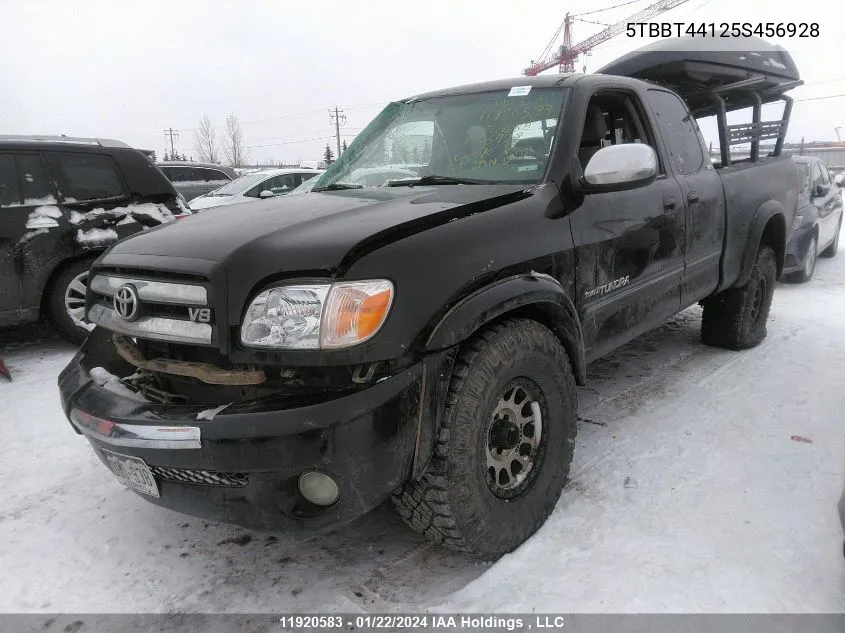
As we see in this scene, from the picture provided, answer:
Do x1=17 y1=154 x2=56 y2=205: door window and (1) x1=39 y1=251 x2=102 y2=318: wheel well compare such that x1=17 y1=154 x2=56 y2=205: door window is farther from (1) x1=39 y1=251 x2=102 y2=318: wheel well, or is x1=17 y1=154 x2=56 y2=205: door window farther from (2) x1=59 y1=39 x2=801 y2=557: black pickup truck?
(2) x1=59 y1=39 x2=801 y2=557: black pickup truck

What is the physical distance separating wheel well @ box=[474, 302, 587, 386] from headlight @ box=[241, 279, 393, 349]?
667 millimetres

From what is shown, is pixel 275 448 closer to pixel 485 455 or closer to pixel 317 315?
pixel 317 315

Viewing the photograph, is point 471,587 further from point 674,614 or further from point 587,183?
point 587,183

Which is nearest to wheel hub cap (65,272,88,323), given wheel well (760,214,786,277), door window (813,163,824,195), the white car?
wheel well (760,214,786,277)

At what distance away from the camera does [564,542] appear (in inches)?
93.9

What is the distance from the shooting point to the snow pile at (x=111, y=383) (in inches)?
83.5

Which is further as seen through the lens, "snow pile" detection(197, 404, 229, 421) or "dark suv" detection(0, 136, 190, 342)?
"dark suv" detection(0, 136, 190, 342)

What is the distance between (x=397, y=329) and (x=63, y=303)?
14.1 ft

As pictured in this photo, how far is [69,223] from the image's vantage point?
198 inches

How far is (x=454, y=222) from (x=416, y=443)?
777 millimetres

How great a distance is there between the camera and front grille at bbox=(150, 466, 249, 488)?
190 cm

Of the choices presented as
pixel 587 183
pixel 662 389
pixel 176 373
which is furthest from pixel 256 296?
pixel 662 389

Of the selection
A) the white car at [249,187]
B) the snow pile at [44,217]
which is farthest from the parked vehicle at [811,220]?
the white car at [249,187]

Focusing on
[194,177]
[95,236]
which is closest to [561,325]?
[95,236]
